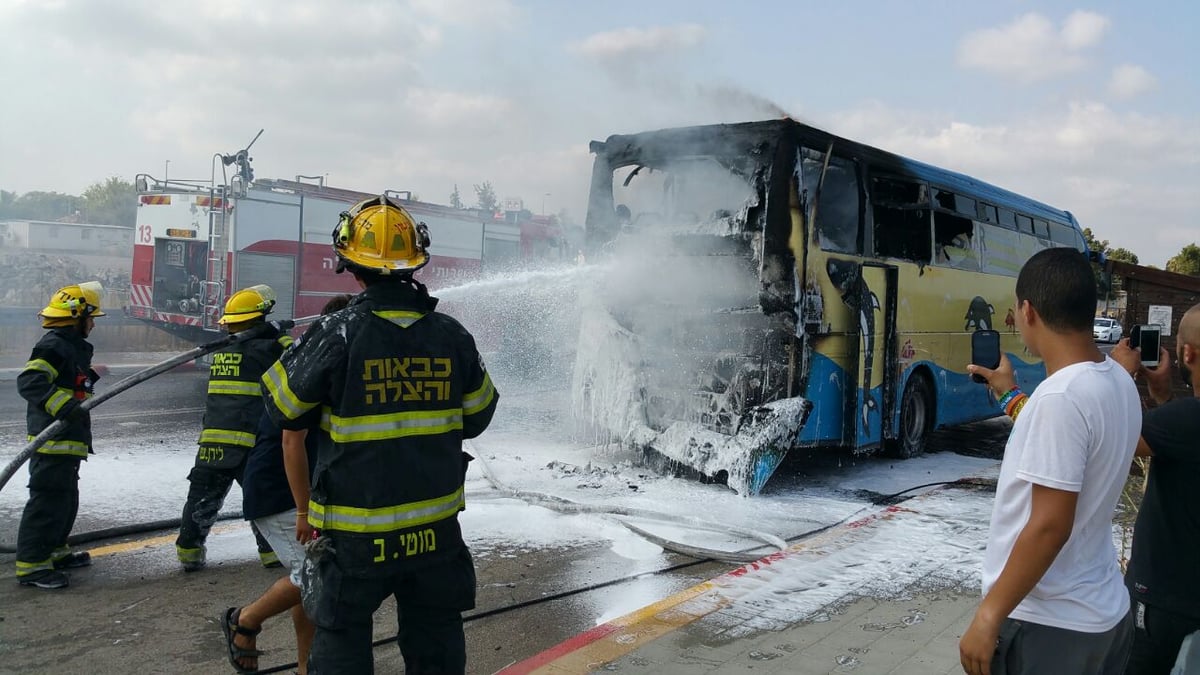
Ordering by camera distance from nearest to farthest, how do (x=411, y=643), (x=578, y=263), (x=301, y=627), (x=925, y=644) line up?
(x=411, y=643), (x=301, y=627), (x=925, y=644), (x=578, y=263)

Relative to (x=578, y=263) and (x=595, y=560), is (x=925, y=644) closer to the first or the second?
(x=595, y=560)

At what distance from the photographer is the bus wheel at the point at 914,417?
9657mm

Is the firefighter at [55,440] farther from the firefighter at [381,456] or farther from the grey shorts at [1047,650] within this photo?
the grey shorts at [1047,650]

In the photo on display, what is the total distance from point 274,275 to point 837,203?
35.1 ft

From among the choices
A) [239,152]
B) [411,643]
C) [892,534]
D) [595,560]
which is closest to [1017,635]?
[411,643]

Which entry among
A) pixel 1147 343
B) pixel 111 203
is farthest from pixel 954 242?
pixel 111 203

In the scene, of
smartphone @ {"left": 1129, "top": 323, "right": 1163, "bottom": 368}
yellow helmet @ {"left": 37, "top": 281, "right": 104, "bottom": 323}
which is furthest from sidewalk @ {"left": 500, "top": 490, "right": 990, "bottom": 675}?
yellow helmet @ {"left": 37, "top": 281, "right": 104, "bottom": 323}

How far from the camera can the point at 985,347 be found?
1122 cm

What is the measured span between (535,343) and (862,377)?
9170 millimetres

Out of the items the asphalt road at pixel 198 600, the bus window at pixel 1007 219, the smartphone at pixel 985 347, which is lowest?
the asphalt road at pixel 198 600

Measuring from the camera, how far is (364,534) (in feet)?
9.29

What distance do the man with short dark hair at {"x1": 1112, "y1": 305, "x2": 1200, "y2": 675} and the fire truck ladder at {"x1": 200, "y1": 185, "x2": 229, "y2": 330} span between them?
47.6 feet

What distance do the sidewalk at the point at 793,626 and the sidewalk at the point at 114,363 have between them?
35.7 feet

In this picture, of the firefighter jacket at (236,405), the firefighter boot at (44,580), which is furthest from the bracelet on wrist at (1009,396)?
the firefighter boot at (44,580)
